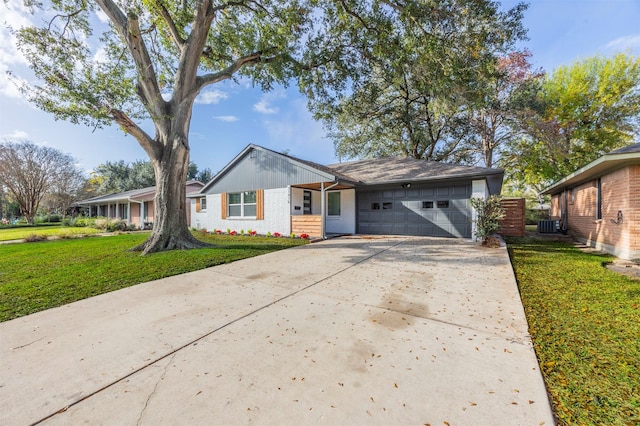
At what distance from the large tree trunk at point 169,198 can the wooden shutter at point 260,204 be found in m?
4.75

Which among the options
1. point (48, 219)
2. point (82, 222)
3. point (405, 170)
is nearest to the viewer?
point (405, 170)

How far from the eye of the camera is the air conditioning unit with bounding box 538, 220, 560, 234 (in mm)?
13633

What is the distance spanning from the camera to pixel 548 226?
45.2 ft

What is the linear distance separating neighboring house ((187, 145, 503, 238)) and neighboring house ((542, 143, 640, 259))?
9.37 ft

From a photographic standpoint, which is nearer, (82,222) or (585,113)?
(585,113)

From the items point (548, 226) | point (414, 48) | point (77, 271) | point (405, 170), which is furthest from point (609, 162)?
point (77, 271)

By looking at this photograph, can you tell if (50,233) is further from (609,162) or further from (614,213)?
(614,213)

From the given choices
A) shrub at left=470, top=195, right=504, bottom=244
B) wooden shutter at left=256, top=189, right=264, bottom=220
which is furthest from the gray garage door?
wooden shutter at left=256, top=189, right=264, bottom=220

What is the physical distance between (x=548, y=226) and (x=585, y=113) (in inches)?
392

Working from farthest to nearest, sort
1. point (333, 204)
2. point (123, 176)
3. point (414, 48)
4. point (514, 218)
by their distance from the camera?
point (123, 176) → point (333, 204) → point (514, 218) → point (414, 48)

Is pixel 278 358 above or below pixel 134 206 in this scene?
below

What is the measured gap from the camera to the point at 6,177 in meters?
23.3

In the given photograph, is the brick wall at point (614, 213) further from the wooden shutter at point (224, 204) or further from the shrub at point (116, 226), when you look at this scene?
the shrub at point (116, 226)

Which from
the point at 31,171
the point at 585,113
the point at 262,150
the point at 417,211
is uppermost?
the point at 585,113
